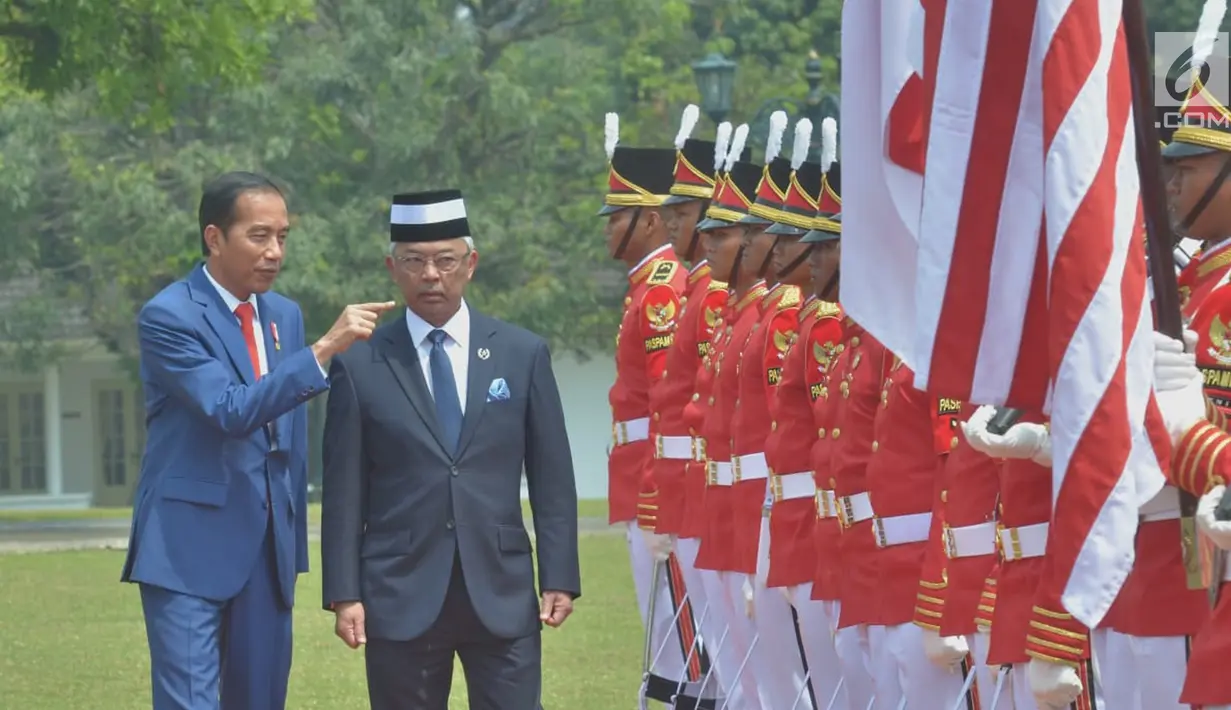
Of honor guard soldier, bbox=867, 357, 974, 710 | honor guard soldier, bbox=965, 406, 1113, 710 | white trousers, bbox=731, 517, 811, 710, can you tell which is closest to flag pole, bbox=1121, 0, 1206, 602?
honor guard soldier, bbox=965, 406, 1113, 710

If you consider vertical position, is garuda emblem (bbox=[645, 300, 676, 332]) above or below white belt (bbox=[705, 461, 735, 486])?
above

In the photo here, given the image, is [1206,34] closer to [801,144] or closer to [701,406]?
[801,144]

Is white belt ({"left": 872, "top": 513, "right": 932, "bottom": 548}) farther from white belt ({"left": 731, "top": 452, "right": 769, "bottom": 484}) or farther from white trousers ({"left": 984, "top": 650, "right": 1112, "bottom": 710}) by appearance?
white belt ({"left": 731, "top": 452, "right": 769, "bottom": 484})

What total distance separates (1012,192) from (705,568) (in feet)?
15.9

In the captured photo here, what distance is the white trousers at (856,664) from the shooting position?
7.62m

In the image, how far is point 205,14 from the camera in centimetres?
1967

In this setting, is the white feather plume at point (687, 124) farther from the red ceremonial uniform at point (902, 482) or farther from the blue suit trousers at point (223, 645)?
the blue suit trousers at point (223, 645)

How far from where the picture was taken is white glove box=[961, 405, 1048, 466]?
5.33m

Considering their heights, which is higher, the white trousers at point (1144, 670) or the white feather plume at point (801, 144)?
the white feather plume at point (801, 144)

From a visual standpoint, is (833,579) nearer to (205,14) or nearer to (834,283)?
(834,283)

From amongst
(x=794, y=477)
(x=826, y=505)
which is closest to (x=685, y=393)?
(x=794, y=477)

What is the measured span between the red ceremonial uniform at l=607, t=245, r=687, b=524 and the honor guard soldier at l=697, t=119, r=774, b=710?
1.09 meters

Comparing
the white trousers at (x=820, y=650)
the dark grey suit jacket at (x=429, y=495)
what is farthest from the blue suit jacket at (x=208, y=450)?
the white trousers at (x=820, y=650)

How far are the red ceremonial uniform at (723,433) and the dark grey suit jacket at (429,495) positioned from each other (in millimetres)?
2117
